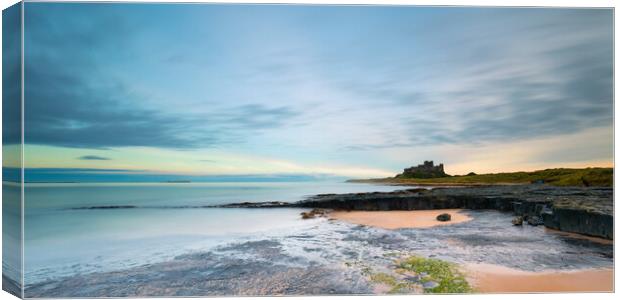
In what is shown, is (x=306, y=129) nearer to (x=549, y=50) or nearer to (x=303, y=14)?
(x=303, y=14)

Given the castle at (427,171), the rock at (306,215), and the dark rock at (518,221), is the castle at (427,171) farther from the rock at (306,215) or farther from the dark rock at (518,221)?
the rock at (306,215)

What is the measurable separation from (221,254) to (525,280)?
11.8 feet

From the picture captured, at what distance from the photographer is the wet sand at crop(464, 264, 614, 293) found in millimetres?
4348

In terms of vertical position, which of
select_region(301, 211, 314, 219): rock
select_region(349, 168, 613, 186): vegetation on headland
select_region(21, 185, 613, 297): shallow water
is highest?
select_region(349, 168, 613, 186): vegetation on headland

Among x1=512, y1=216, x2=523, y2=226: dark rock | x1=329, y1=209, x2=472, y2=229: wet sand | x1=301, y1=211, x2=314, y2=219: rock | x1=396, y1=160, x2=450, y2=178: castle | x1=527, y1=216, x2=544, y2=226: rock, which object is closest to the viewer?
x1=396, y1=160, x2=450, y2=178: castle

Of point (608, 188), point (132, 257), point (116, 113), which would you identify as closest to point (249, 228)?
point (132, 257)

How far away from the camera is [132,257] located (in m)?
4.54

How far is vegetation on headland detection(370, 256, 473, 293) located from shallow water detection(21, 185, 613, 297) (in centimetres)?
13

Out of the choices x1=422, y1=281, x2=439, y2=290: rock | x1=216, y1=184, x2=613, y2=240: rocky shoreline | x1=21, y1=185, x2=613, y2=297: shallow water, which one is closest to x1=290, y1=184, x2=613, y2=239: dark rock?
x1=216, y1=184, x2=613, y2=240: rocky shoreline

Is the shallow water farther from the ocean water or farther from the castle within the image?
the castle

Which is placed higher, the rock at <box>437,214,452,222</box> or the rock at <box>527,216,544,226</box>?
the rock at <box>437,214,452,222</box>

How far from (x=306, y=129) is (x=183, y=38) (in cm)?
194

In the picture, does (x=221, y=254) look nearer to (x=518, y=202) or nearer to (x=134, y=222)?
(x=134, y=222)

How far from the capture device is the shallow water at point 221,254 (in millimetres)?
4363
